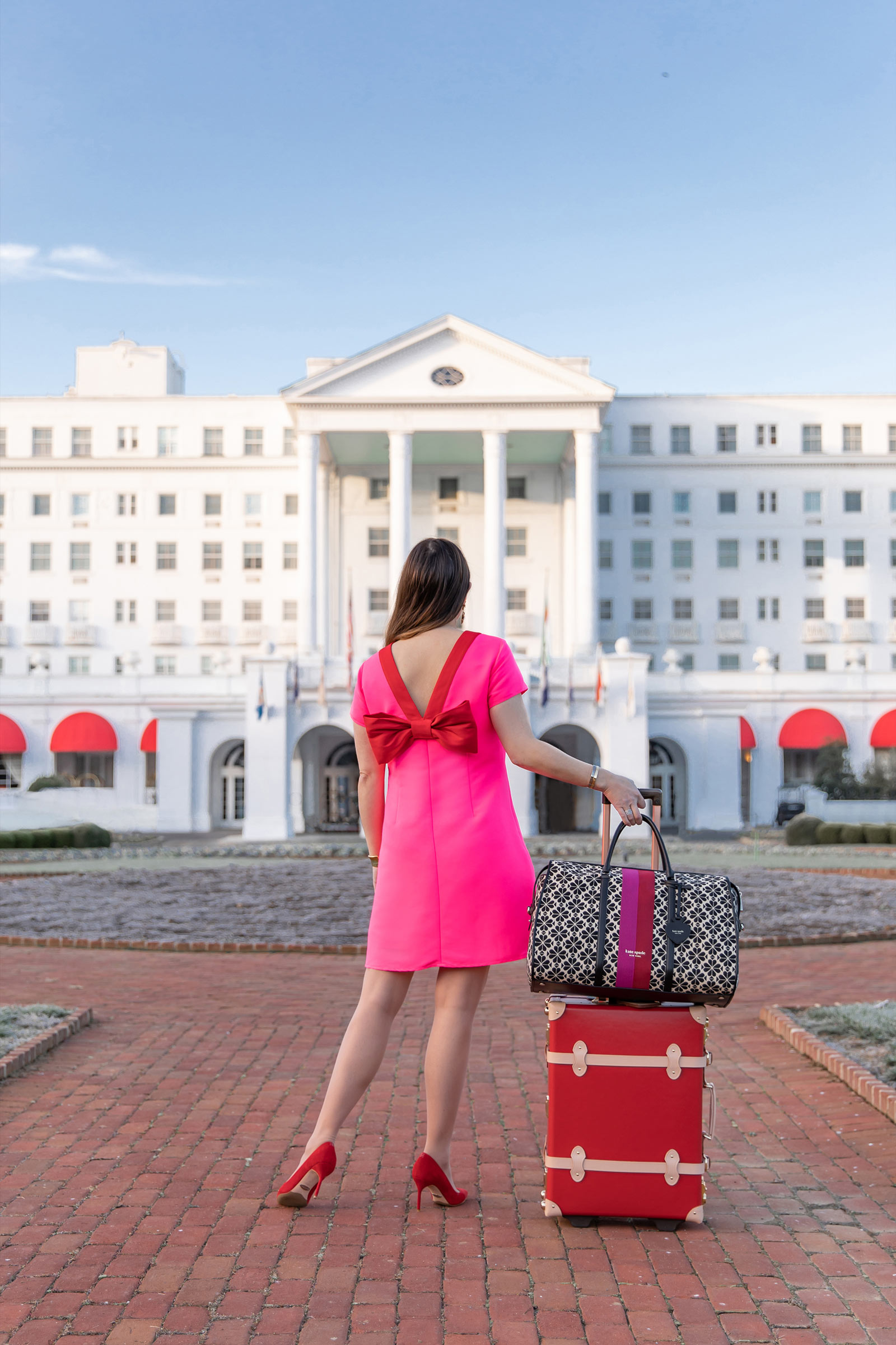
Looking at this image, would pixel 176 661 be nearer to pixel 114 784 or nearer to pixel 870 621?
pixel 114 784

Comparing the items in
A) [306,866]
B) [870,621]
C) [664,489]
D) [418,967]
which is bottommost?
[306,866]

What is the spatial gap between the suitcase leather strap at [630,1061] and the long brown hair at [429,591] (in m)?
1.61

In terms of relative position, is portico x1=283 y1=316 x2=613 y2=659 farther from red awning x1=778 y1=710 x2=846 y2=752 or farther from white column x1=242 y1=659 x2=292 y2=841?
red awning x1=778 y1=710 x2=846 y2=752

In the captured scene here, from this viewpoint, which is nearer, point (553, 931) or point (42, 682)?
point (553, 931)

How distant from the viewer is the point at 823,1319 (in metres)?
3.73

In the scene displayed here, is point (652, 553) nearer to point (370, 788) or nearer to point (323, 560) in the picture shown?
point (323, 560)

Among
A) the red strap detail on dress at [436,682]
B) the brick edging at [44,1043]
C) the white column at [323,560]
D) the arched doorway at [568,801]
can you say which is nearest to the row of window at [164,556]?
the white column at [323,560]

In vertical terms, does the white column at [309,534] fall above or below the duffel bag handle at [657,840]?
above

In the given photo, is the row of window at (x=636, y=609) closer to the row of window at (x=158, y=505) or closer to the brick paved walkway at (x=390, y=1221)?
the row of window at (x=158, y=505)

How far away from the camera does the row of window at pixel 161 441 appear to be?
57938 mm

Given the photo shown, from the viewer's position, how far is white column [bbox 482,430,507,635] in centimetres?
4906

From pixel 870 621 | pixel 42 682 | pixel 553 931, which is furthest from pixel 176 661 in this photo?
pixel 553 931

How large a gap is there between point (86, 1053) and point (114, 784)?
38.9m

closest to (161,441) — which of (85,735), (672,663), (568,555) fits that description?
(85,735)
